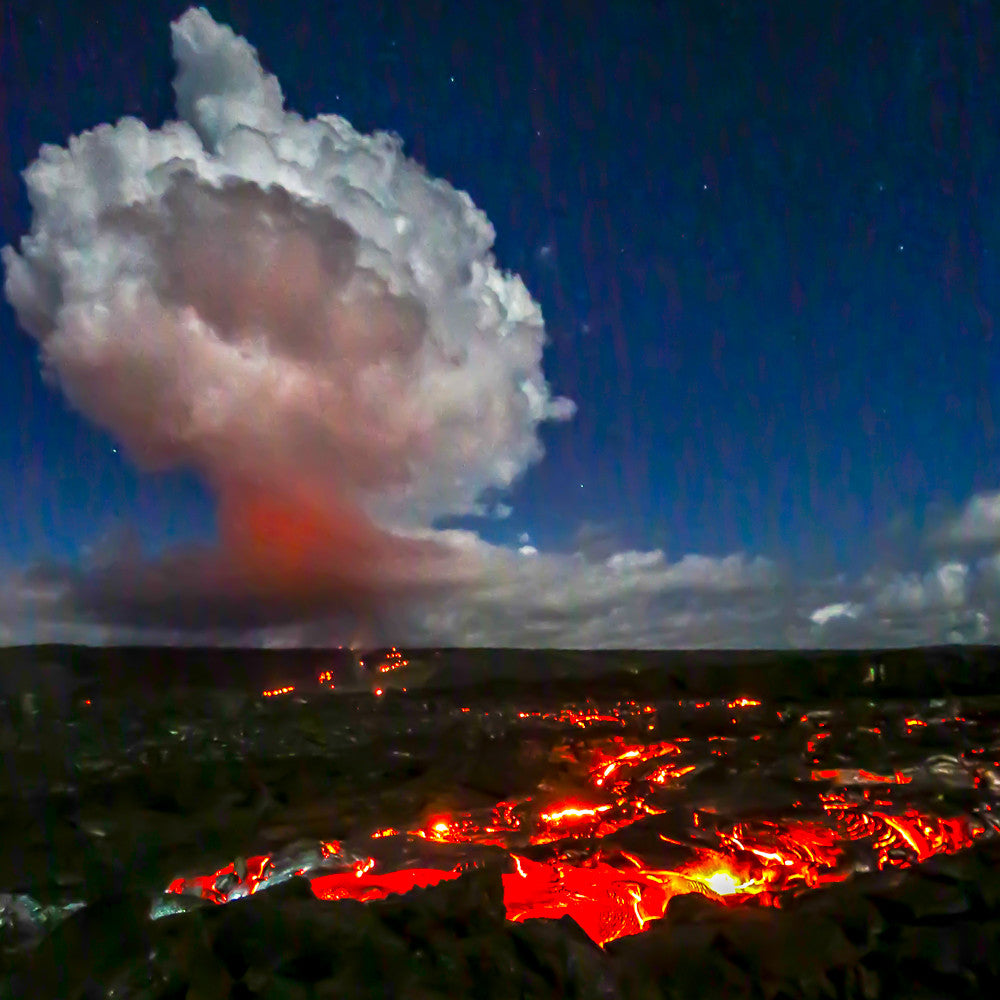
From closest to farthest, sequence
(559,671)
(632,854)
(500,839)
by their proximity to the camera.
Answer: (632,854)
(500,839)
(559,671)

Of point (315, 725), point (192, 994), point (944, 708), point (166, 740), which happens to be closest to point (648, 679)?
point (944, 708)

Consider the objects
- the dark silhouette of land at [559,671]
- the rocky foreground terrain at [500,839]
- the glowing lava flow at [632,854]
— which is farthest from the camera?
the dark silhouette of land at [559,671]

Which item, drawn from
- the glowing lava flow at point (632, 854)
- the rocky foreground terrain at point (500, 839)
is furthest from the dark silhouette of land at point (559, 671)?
the glowing lava flow at point (632, 854)

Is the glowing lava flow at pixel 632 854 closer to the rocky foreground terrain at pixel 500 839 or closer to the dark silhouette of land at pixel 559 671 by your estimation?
the rocky foreground terrain at pixel 500 839

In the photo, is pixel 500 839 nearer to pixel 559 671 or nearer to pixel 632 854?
pixel 632 854

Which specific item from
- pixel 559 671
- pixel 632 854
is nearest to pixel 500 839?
pixel 632 854

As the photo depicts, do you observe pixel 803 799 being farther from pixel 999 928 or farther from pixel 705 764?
pixel 999 928

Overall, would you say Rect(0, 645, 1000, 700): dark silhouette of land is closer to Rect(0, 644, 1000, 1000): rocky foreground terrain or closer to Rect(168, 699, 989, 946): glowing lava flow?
Rect(0, 644, 1000, 1000): rocky foreground terrain

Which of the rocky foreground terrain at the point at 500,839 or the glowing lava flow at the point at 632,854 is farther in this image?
the glowing lava flow at the point at 632,854

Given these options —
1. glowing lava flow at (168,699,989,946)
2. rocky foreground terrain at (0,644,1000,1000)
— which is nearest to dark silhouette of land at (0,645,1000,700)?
rocky foreground terrain at (0,644,1000,1000)
